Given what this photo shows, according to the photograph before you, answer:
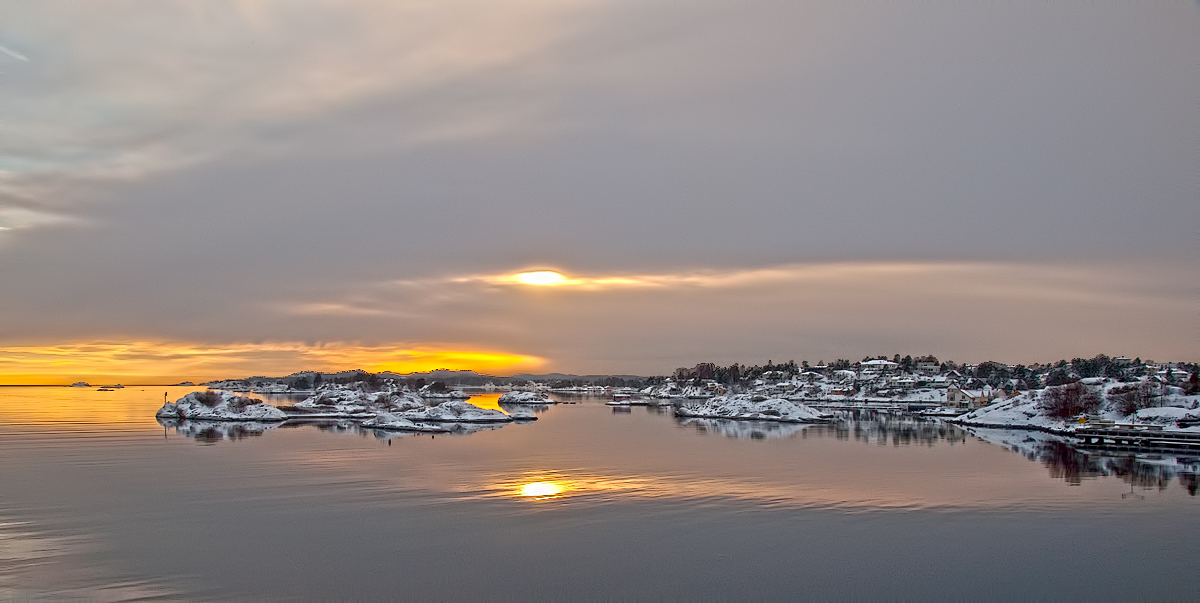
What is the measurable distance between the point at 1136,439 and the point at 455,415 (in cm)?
8234

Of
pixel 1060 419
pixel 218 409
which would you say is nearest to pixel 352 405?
pixel 218 409

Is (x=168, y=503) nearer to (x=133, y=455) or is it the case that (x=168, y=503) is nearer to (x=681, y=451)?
(x=133, y=455)

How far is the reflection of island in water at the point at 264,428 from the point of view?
272ft

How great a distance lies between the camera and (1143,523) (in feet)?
113

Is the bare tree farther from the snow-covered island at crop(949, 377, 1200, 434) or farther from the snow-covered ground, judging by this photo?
the snow-covered ground

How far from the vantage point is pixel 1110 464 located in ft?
191

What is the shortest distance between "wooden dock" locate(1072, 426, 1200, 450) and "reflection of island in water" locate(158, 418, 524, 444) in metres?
64.2

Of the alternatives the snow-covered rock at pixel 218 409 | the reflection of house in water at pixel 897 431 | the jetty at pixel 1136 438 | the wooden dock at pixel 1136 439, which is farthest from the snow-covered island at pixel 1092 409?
the snow-covered rock at pixel 218 409

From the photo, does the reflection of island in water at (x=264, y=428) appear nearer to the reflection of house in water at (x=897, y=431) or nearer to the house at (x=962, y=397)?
the reflection of house in water at (x=897, y=431)

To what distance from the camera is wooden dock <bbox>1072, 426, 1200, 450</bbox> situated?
69.4 metres

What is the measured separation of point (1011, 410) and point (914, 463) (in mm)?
62318

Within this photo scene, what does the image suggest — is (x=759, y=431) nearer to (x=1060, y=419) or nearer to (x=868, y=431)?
(x=868, y=431)

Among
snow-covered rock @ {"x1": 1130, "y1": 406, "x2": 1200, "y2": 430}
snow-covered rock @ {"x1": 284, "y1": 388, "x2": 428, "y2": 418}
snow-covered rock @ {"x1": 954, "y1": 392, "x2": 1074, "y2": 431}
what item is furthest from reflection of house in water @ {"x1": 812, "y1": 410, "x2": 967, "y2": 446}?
snow-covered rock @ {"x1": 284, "y1": 388, "x2": 428, "y2": 418}

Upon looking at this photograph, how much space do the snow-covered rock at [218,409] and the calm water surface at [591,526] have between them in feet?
161
